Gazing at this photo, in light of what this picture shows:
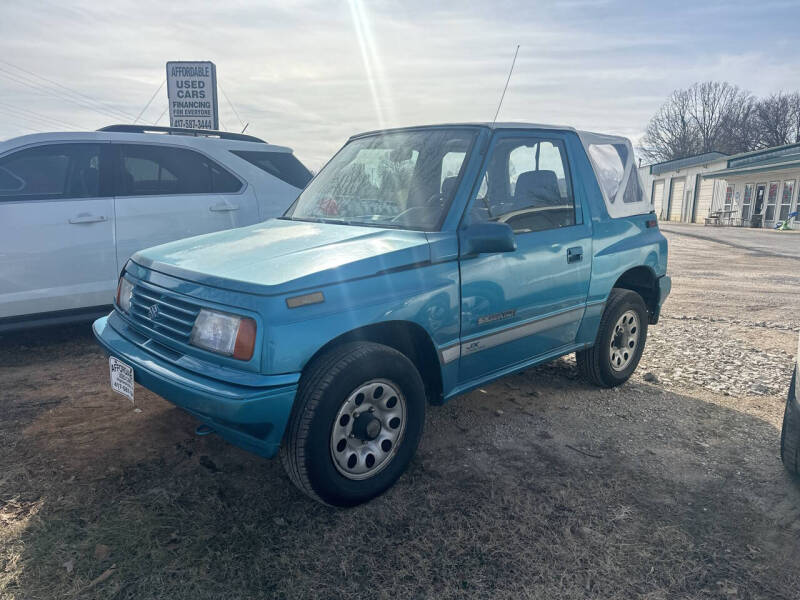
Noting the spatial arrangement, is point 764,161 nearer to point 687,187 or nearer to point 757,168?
point 757,168

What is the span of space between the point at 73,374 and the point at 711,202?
36.9 m

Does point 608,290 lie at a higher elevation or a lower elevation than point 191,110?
lower

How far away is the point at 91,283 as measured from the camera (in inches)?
195

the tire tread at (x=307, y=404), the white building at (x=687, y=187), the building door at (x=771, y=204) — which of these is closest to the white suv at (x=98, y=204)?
the tire tread at (x=307, y=404)

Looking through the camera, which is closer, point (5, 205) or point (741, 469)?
point (741, 469)

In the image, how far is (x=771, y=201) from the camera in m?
27.6

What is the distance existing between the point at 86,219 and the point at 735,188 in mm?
34282

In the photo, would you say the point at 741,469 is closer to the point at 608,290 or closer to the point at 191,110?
the point at 608,290

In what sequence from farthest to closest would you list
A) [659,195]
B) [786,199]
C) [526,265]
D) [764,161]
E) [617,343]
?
1. [659,195]
2. [764,161]
3. [786,199]
4. [617,343]
5. [526,265]

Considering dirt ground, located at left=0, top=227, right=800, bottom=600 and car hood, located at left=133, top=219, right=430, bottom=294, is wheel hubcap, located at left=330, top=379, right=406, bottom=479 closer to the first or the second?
dirt ground, located at left=0, top=227, right=800, bottom=600

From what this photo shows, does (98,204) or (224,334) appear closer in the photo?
(224,334)

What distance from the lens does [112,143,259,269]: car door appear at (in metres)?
5.14

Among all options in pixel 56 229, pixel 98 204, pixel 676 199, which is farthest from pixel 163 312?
pixel 676 199

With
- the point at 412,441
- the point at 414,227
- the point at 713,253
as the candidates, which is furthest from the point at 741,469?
the point at 713,253
